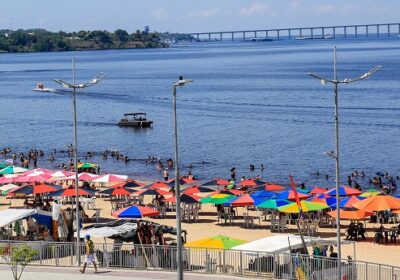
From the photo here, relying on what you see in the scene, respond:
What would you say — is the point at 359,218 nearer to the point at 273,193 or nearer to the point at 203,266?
the point at 273,193

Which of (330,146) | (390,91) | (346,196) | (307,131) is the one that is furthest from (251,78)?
(346,196)

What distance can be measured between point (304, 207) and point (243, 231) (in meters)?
2.86

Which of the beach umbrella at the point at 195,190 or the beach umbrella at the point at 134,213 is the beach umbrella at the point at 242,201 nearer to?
the beach umbrella at the point at 195,190

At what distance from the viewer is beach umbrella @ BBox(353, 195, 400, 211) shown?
1490 inches

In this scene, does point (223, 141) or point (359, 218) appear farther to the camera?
point (223, 141)

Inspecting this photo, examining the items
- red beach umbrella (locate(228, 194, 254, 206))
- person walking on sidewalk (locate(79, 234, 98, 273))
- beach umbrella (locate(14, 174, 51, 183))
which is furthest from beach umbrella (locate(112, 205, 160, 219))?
beach umbrella (locate(14, 174, 51, 183))

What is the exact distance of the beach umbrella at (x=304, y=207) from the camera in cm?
3812

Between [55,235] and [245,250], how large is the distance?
7771mm

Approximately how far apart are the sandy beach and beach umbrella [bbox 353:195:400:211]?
3.78 feet

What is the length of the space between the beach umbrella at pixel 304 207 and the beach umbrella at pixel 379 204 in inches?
58.8

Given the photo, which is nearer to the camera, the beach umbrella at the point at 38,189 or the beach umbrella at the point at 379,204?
the beach umbrella at the point at 379,204

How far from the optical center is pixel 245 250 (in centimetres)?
2809

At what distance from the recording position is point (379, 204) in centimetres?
3800

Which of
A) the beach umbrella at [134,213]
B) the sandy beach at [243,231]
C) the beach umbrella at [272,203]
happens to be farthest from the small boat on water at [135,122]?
the beach umbrella at [134,213]
